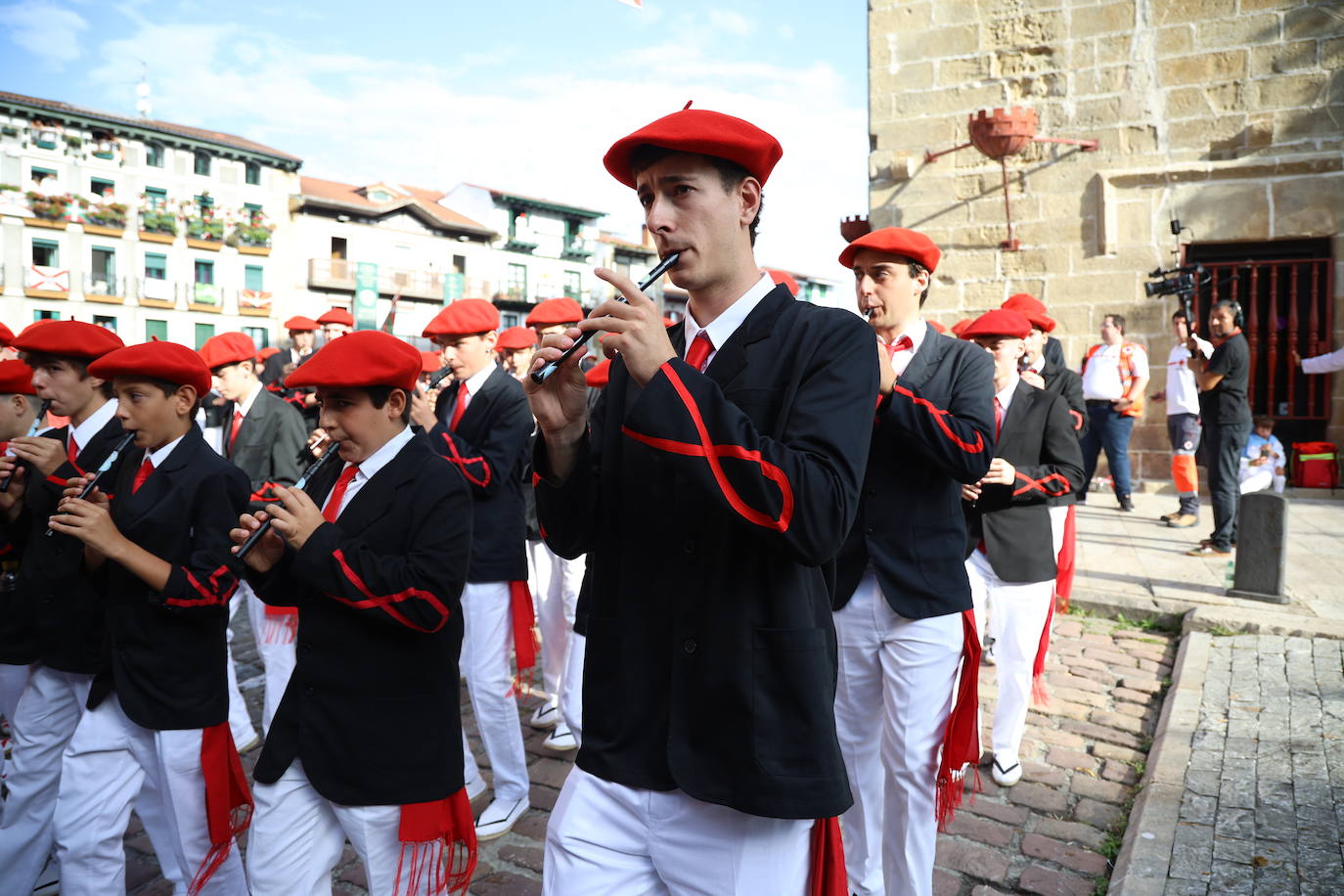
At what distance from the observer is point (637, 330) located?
62.5 inches

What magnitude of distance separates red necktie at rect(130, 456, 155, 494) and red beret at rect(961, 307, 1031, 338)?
3.44 m

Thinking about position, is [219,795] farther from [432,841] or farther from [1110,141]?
[1110,141]

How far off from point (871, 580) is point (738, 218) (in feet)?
5.53

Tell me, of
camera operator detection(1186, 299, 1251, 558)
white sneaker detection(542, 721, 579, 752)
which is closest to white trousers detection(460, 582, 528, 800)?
white sneaker detection(542, 721, 579, 752)

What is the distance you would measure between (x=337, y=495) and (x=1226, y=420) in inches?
316

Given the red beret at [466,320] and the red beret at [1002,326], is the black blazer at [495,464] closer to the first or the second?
the red beret at [466,320]

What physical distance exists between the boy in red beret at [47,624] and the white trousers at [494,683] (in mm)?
1467

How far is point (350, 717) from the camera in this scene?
104 inches

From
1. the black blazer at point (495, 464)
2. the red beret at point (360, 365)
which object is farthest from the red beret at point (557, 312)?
the red beret at point (360, 365)

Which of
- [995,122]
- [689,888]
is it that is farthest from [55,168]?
[689,888]

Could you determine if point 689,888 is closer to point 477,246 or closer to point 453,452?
point 453,452

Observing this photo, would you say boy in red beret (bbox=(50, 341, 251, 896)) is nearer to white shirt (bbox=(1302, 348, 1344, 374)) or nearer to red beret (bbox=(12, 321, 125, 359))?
red beret (bbox=(12, 321, 125, 359))

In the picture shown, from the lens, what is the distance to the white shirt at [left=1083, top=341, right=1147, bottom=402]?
10.2 meters

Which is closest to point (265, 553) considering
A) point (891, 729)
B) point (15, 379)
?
point (891, 729)
